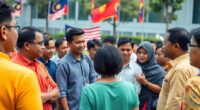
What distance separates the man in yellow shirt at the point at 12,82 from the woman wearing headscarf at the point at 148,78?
3.73m

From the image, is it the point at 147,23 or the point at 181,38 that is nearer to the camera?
the point at 181,38

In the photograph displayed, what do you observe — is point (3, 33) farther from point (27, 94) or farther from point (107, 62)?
point (107, 62)

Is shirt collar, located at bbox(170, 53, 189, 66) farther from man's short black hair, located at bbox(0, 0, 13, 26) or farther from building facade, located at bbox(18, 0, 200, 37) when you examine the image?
building facade, located at bbox(18, 0, 200, 37)

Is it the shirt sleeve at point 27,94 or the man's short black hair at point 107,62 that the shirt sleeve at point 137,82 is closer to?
the man's short black hair at point 107,62

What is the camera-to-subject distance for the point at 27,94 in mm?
2541

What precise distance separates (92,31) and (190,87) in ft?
29.3

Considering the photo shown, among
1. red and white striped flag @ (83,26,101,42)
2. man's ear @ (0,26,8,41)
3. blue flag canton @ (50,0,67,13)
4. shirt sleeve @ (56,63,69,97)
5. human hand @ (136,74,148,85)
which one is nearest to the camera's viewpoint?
man's ear @ (0,26,8,41)

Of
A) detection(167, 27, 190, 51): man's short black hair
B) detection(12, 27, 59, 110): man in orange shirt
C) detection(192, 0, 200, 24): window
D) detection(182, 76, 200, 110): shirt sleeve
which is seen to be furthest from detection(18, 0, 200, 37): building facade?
detection(182, 76, 200, 110): shirt sleeve

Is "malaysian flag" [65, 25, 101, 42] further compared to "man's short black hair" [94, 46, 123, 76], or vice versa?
"malaysian flag" [65, 25, 101, 42]

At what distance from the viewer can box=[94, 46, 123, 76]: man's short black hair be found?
402cm

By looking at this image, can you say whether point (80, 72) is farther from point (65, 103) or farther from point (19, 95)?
point (19, 95)

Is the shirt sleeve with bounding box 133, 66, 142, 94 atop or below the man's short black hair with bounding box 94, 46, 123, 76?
below

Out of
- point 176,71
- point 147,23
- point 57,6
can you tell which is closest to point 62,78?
point 176,71

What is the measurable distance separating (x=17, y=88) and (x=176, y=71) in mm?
2331
